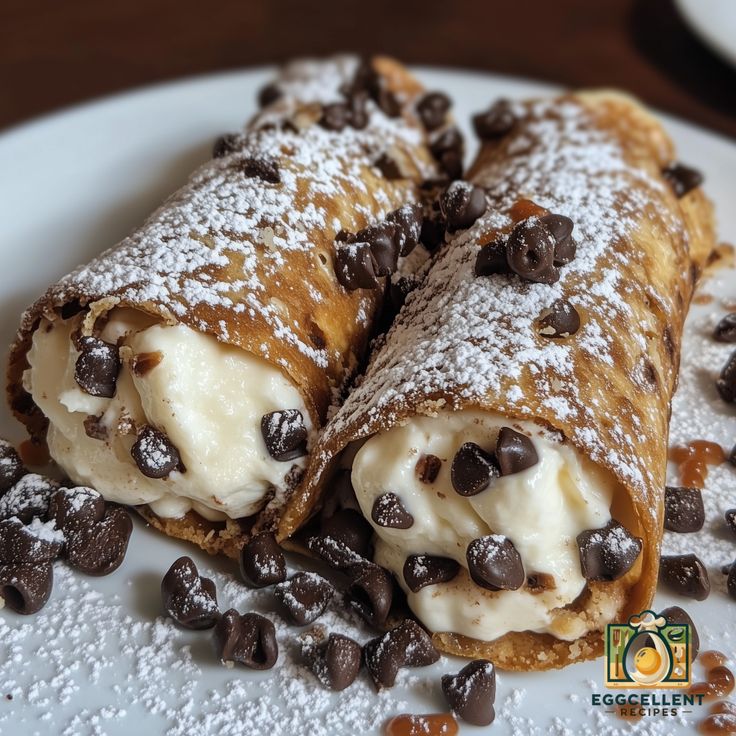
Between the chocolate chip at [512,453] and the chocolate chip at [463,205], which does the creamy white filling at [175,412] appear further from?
the chocolate chip at [463,205]

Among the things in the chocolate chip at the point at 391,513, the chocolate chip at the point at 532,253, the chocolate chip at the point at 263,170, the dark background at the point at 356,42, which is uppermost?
the chocolate chip at the point at 532,253

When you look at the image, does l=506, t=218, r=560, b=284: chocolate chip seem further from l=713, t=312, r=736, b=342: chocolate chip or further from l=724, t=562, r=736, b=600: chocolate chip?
l=713, t=312, r=736, b=342: chocolate chip

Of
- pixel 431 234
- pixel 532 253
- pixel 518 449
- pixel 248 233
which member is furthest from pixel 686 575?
pixel 248 233

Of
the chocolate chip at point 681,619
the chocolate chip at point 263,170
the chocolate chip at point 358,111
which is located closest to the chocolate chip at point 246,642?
the chocolate chip at point 681,619

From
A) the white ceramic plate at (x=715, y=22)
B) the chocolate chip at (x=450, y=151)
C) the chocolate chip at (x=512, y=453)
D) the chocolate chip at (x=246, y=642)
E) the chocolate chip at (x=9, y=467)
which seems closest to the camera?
the chocolate chip at (x=512, y=453)

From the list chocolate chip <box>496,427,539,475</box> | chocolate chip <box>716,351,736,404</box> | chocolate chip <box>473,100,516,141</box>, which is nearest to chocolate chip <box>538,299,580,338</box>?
chocolate chip <box>496,427,539,475</box>

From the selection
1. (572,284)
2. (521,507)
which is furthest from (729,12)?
(521,507)

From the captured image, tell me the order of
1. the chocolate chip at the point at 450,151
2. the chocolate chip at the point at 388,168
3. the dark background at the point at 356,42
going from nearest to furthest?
the chocolate chip at the point at 388,168, the chocolate chip at the point at 450,151, the dark background at the point at 356,42

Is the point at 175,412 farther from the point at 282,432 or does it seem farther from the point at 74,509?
the point at 74,509
